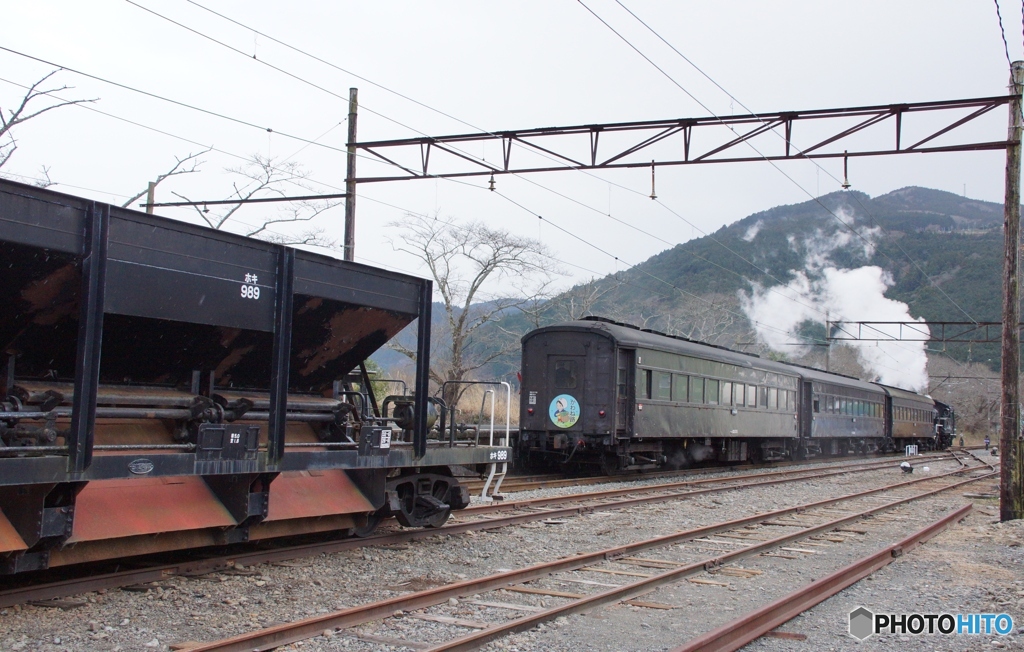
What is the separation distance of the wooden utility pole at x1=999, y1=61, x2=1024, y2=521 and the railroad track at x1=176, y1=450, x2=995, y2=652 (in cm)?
128

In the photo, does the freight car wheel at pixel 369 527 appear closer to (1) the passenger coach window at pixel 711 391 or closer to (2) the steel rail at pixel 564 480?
(2) the steel rail at pixel 564 480

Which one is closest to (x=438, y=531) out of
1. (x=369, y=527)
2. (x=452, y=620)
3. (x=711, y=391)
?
(x=369, y=527)

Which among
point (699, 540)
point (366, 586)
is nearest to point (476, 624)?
point (366, 586)

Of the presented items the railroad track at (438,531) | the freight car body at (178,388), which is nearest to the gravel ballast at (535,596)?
the railroad track at (438,531)

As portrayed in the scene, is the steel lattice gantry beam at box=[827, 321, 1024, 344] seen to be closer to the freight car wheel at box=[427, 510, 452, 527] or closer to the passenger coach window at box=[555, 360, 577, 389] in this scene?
the passenger coach window at box=[555, 360, 577, 389]

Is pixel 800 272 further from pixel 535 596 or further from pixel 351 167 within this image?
pixel 535 596

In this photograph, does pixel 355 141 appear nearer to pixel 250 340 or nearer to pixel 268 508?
pixel 250 340

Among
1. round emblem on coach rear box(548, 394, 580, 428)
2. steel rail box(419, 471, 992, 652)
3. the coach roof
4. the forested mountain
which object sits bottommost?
steel rail box(419, 471, 992, 652)

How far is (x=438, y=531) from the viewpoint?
9703 mm

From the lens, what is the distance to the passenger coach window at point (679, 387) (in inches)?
765

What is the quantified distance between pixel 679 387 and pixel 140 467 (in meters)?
14.8

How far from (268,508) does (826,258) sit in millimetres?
122318

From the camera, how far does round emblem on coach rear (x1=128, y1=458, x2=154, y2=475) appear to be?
6.20 metres

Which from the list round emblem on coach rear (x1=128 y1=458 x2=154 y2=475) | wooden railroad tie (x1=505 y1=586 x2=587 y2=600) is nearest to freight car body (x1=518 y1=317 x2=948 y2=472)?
wooden railroad tie (x1=505 y1=586 x2=587 y2=600)
